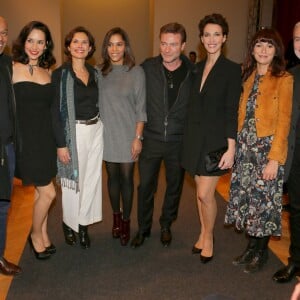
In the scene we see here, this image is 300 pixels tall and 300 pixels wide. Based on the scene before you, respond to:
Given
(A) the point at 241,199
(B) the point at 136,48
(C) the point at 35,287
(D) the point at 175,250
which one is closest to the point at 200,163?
(A) the point at 241,199

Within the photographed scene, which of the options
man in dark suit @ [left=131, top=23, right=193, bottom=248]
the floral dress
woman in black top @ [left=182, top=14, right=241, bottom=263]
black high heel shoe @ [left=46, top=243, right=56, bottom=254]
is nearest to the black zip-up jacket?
man in dark suit @ [left=131, top=23, right=193, bottom=248]

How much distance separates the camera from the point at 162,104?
9.39 feet

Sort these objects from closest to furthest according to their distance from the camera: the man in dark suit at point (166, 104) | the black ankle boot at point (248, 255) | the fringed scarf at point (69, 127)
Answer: the fringed scarf at point (69, 127), the man in dark suit at point (166, 104), the black ankle boot at point (248, 255)

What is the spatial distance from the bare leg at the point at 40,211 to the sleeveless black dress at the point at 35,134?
72mm

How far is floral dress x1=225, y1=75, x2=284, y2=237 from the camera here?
8.35 ft

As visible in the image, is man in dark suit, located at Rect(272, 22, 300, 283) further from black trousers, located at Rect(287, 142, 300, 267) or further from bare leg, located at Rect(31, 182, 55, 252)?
bare leg, located at Rect(31, 182, 55, 252)

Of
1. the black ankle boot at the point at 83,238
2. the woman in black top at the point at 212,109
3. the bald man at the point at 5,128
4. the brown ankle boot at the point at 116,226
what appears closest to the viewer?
the bald man at the point at 5,128

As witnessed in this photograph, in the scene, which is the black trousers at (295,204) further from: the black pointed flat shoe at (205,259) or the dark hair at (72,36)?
the dark hair at (72,36)

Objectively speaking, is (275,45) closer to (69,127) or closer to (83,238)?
(69,127)

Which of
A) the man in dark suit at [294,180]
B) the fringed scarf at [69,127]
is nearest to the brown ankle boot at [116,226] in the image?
the fringed scarf at [69,127]

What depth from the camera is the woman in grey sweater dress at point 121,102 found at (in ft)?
9.30

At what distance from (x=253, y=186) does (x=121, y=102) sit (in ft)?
3.56

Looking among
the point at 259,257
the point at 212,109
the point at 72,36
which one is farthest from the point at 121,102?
the point at 259,257

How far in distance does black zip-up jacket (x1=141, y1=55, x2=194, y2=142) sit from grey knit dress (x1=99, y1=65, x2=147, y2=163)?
54 millimetres
